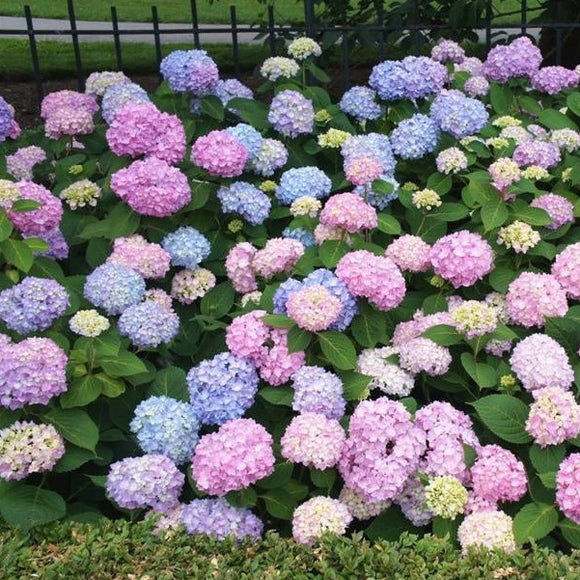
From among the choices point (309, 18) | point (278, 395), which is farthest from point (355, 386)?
point (309, 18)

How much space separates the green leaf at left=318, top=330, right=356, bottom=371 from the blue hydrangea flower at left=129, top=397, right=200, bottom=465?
423 mm

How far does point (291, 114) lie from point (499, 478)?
6.04ft

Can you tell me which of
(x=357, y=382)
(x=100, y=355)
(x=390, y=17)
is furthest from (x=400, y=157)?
(x=390, y=17)

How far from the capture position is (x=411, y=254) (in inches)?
118

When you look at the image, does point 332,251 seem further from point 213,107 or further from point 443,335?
point 213,107

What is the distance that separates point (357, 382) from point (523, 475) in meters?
0.53

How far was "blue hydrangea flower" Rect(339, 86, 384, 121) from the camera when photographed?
385 centimetres

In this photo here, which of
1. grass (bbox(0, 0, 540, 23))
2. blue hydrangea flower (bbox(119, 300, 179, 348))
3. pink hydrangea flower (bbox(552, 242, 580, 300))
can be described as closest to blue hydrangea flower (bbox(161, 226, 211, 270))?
blue hydrangea flower (bbox(119, 300, 179, 348))

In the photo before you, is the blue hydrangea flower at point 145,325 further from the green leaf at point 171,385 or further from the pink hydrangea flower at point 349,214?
the pink hydrangea flower at point 349,214

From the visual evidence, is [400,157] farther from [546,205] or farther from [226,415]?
[226,415]

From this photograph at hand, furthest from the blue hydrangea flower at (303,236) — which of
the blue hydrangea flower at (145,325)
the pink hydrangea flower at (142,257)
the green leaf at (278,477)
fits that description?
the green leaf at (278,477)

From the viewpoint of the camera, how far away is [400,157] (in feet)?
12.1

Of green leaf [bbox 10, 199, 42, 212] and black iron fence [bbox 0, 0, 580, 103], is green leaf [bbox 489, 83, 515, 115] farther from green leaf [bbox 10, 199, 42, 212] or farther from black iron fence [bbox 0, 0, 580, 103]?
green leaf [bbox 10, 199, 42, 212]

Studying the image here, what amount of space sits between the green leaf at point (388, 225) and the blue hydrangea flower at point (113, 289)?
89cm
